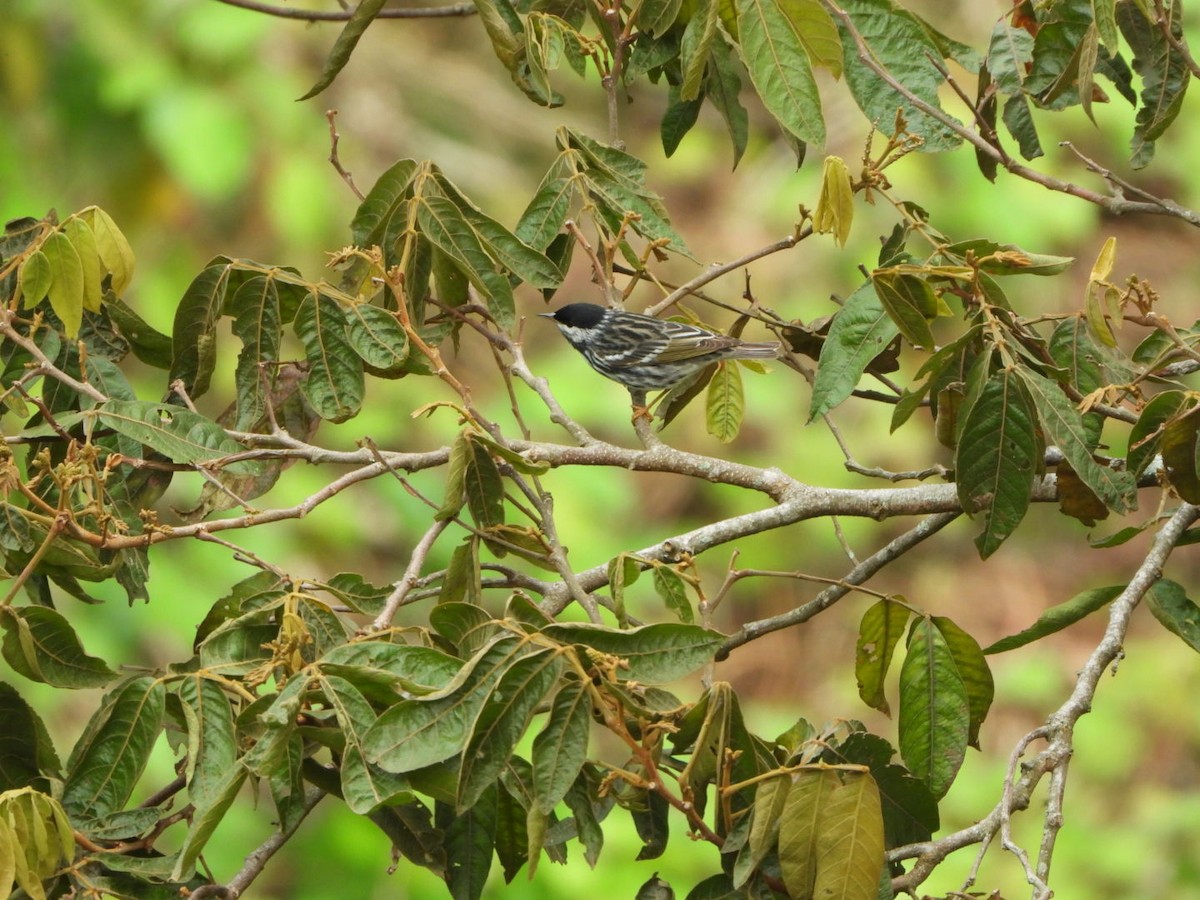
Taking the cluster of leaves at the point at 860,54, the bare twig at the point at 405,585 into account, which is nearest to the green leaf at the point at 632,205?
the cluster of leaves at the point at 860,54

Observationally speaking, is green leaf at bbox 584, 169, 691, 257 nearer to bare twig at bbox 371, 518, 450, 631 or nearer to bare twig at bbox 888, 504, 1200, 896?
bare twig at bbox 371, 518, 450, 631

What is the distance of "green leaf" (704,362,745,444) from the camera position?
9.85ft

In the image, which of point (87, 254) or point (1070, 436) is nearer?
point (1070, 436)

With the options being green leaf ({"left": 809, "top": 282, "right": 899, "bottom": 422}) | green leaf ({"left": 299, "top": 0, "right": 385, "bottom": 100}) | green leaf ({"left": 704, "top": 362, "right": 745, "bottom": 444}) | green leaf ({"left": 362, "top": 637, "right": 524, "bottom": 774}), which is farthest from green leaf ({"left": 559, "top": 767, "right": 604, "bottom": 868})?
green leaf ({"left": 299, "top": 0, "right": 385, "bottom": 100})

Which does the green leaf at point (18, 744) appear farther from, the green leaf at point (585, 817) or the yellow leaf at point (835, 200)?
the yellow leaf at point (835, 200)

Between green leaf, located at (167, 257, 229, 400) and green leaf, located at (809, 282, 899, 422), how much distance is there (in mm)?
1101

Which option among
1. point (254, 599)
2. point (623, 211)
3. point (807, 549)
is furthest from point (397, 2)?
point (254, 599)

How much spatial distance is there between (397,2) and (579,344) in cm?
544

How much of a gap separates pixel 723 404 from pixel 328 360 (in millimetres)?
940

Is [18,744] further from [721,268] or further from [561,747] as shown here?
[721,268]

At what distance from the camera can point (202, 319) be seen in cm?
250

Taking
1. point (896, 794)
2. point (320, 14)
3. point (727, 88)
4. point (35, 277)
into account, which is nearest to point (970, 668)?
point (896, 794)

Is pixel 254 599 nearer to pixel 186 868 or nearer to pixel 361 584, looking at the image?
pixel 361 584

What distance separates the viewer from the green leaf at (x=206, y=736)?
185 cm
